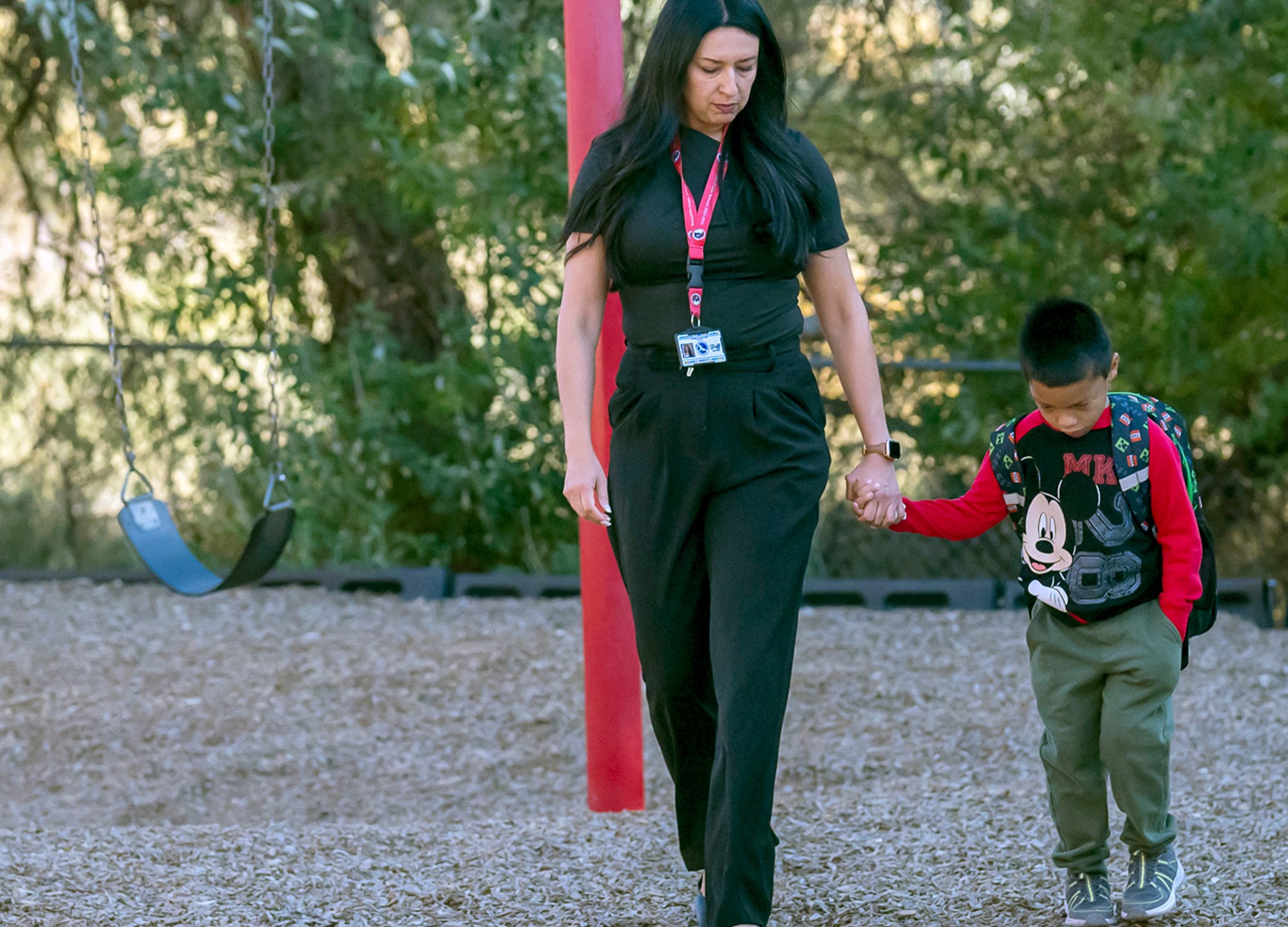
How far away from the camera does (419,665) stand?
521 cm

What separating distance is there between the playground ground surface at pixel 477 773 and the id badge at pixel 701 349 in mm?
1149

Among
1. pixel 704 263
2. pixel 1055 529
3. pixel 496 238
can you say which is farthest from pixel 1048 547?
pixel 496 238

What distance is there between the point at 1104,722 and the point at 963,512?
0.44 m

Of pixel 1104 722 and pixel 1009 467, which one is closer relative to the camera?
pixel 1104 722

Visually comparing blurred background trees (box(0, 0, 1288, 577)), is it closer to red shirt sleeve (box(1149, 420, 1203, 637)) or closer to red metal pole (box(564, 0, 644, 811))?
red metal pole (box(564, 0, 644, 811))

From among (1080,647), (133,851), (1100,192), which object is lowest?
(133,851)

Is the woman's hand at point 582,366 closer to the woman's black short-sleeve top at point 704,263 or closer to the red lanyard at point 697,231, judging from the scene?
the woman's black short-sleeve top at point 704,263

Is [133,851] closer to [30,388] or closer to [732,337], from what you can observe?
[732,337]

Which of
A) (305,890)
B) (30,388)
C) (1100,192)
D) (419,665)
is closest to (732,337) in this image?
(305,890)

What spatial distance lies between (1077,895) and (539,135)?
190 inches

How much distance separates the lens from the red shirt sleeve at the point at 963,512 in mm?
2566

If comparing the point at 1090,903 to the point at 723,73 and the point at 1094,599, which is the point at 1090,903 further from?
the point at 723,73

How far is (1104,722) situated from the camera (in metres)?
2.42

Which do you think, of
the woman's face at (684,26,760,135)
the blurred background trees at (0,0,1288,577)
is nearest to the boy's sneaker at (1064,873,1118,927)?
the woman's face at (684,26,760,135)
